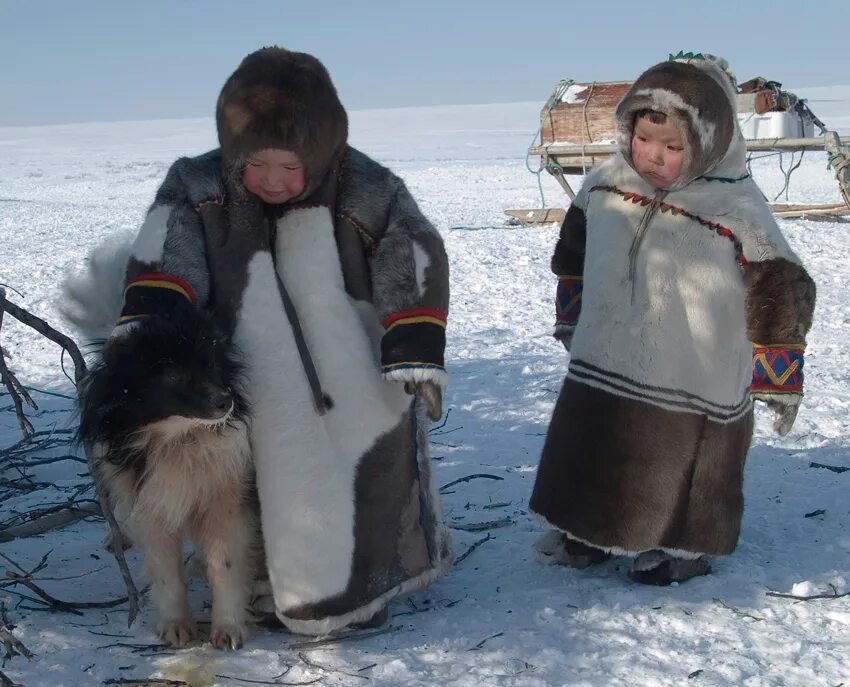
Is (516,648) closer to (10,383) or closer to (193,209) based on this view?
(193,209)

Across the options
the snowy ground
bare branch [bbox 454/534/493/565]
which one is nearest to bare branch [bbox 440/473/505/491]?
the snowy ground

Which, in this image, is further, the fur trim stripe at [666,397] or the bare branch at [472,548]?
the bare branch at [472,548]

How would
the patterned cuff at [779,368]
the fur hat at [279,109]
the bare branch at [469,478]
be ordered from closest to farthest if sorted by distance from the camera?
the fur hat at [279,109] < the patterned cuff at [779,368] < the bare branch at [469,478]

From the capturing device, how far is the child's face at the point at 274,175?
273cm

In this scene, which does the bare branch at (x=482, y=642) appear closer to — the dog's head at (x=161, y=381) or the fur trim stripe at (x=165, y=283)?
the dog's head at (x=161, y=381)

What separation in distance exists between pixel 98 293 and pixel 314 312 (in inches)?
38.6

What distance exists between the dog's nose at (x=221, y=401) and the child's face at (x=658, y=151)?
59.4 inches

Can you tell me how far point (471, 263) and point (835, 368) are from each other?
4.13m

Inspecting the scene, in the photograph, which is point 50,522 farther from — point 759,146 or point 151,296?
point 759,146

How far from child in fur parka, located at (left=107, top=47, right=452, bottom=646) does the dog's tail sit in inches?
21.7

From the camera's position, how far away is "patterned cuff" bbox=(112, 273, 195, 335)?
2.74m

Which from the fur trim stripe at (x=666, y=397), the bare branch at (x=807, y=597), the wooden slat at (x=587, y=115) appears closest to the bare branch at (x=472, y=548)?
the fur trim stripe at (x=666, y=397)

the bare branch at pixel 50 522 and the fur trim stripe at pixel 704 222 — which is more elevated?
the fur trim stripe at pixel 704 222

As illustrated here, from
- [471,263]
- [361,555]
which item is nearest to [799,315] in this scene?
[361,555]
